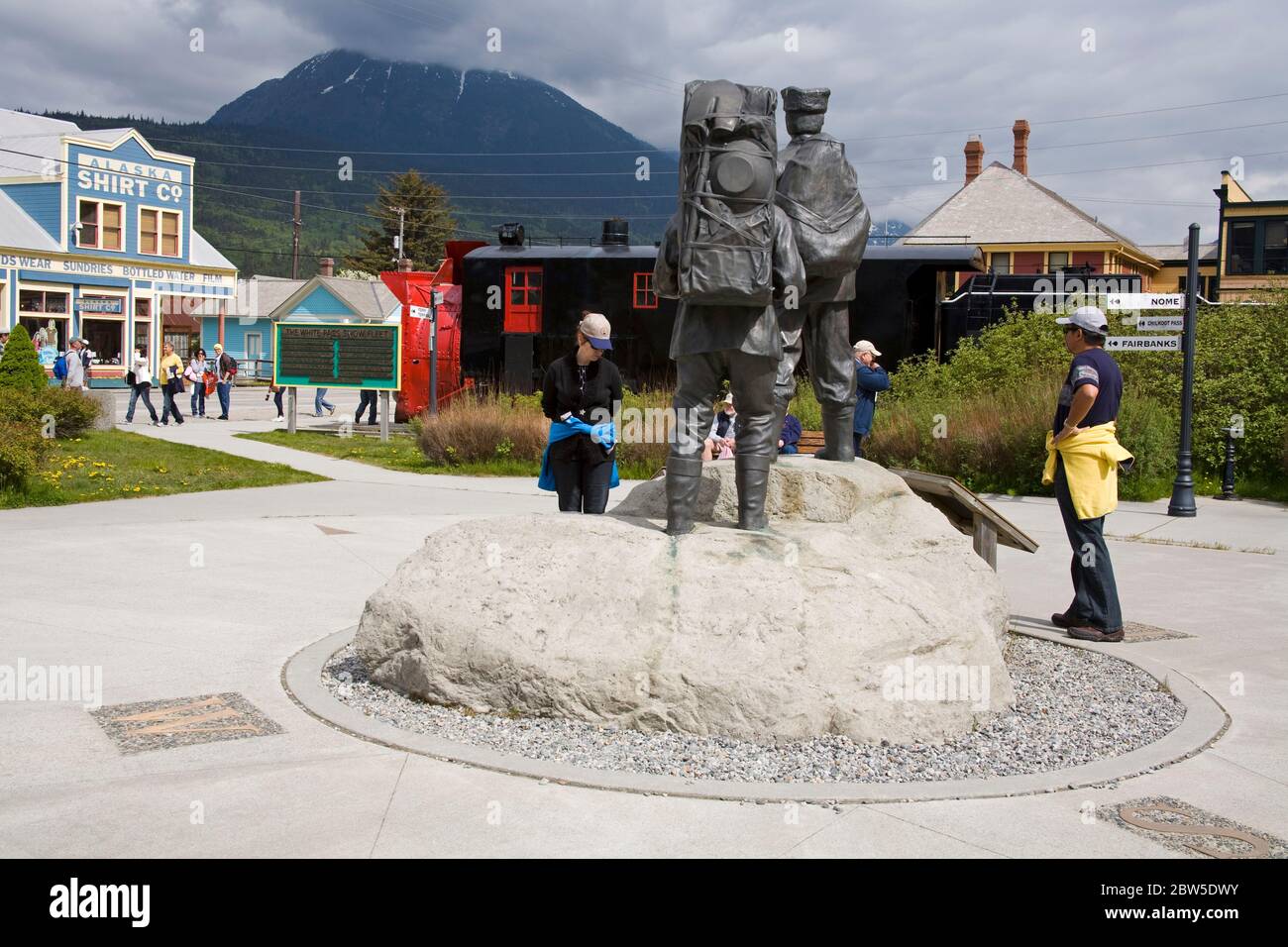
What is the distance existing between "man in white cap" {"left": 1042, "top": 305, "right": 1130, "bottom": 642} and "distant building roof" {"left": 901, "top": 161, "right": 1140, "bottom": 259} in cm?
3384

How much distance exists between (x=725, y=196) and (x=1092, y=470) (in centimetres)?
319

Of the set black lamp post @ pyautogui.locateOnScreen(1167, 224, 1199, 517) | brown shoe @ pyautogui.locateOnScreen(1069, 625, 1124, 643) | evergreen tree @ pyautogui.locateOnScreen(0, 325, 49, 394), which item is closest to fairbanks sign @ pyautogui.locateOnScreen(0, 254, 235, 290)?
evergreen tree @ pyautogui.locateOnScreen(0, 325, 49, 394)

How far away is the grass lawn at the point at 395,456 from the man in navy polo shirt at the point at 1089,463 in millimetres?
9675

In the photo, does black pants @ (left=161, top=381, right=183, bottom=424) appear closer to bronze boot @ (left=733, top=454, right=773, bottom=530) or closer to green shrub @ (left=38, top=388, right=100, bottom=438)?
green shrub @ (left=38, top=388, right=100, bottom=438)

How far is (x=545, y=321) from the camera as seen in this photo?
24.9 metres

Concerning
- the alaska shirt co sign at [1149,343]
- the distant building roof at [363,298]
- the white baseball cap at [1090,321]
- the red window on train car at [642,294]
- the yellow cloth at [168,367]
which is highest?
the distant building roof at [363,298]

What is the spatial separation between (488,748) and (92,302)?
132ft

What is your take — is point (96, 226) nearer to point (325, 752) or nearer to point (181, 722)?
point (181, 722)

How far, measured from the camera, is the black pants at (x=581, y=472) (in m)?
8.00

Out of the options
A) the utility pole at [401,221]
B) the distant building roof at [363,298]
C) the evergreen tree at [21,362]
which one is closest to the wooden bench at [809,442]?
the evergreen tree at [21,362]

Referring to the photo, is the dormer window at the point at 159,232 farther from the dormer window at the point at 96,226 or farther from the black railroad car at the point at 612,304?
the black railroad car at the point at 612,304

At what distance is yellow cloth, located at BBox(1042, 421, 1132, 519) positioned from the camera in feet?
23.8

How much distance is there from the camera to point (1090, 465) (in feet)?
23.8

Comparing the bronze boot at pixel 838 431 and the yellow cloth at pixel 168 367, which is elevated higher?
the yellow cloth at pixel 168 367
